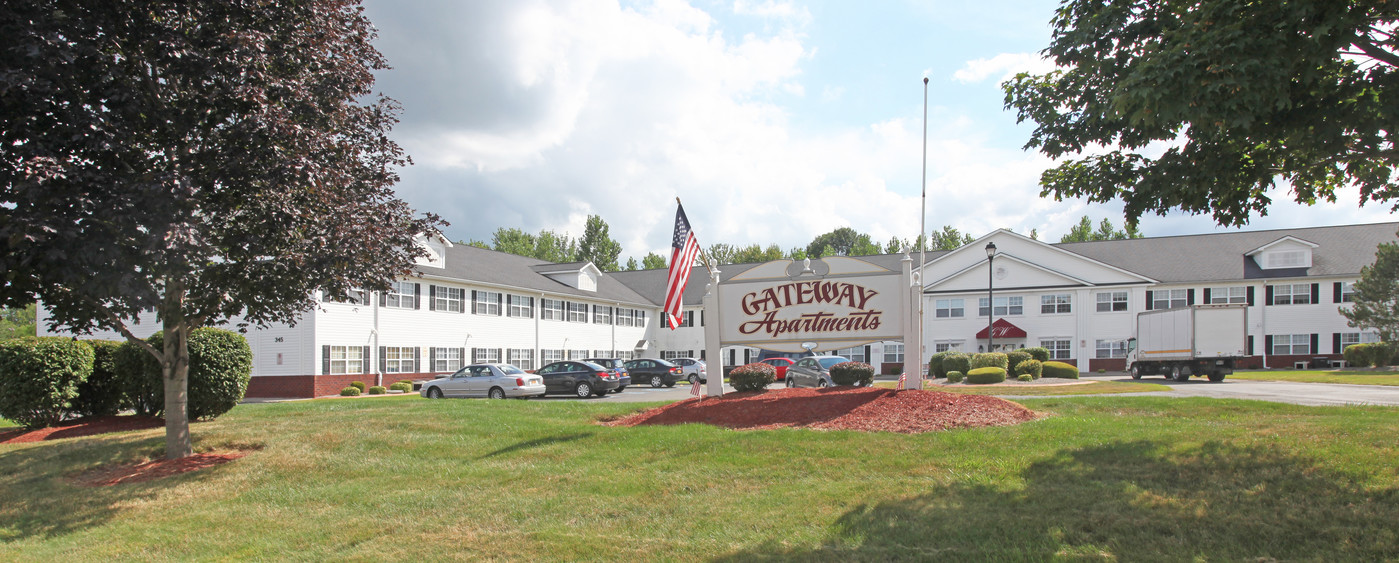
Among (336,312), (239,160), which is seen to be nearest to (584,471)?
(239,160)

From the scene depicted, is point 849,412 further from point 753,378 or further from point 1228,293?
point 1228,293

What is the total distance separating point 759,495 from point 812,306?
6508 mm

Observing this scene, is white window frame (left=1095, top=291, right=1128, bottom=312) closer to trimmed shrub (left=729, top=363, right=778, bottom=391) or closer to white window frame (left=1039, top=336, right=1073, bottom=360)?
white window frame (left=1039, top=336, right=1073, bottom=360)

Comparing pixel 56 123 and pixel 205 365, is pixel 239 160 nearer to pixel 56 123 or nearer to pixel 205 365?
pixel 56 123

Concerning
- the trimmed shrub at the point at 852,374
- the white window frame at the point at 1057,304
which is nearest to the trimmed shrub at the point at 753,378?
the trimmed shrub at the point at 852,374

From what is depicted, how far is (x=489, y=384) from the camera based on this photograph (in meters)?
26.9

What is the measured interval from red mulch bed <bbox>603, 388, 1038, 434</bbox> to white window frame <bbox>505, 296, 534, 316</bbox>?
2758cm

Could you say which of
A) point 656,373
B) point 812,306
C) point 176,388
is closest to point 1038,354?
point 656,373

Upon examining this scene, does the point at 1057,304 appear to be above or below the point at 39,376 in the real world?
above

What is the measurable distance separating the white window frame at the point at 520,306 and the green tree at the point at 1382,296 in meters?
40.0

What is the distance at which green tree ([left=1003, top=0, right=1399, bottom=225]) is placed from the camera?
6703mm

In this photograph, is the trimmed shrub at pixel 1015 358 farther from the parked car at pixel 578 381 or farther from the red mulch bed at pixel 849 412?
the red mulch bed at pixel 849 412

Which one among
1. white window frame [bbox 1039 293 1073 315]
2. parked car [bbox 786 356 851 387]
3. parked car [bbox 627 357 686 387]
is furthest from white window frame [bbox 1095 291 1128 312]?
parked car [bbox 627 357 686 387]

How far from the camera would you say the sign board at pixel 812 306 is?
1403 cm
